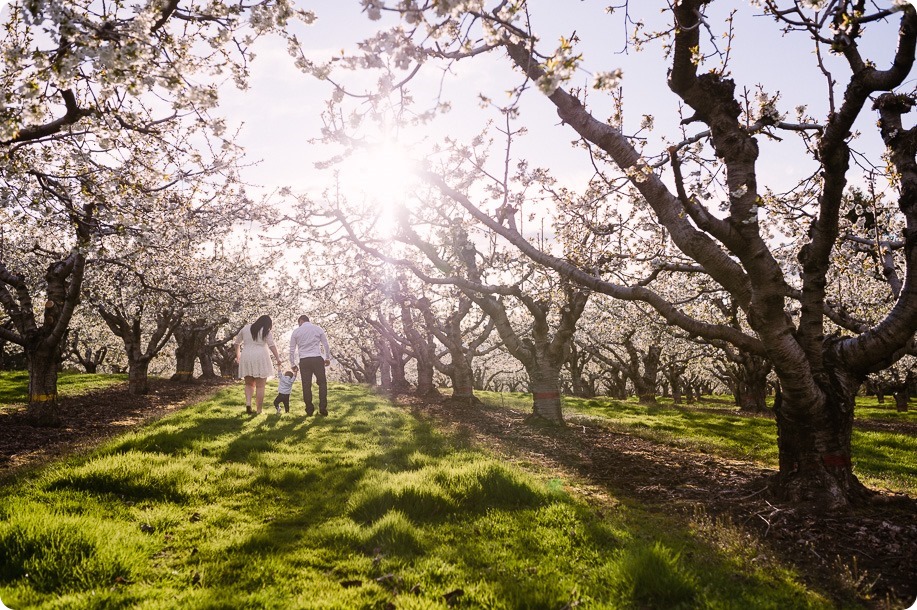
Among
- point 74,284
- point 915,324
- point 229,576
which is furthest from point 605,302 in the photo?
point 229,576

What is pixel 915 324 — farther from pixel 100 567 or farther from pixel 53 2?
pixel 53 2

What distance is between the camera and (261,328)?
557 inches

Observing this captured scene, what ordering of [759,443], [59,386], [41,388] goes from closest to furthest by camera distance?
[41,388], [759,443], [59,386]

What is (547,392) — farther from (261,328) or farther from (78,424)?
(78,424)

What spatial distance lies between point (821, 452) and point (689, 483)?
7.25ft

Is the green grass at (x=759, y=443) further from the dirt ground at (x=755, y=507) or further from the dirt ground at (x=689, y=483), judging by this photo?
the dirt ground at (x=755, y=507)

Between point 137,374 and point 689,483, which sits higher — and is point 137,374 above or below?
above

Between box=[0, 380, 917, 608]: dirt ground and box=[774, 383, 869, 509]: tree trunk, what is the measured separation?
34cm

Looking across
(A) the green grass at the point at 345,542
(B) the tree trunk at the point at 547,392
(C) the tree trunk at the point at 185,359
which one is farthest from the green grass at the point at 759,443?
(C) the tree trunk at the point at 185,359

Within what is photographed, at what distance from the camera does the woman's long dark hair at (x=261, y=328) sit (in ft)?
46.0

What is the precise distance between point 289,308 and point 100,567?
28592 mm

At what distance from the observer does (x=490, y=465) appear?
7.26m

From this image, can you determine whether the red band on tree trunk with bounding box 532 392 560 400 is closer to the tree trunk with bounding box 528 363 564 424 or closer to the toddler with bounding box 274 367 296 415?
the tree trunk with bounding box 528 363 564 424

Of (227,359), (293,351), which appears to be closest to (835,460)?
(293,351)
